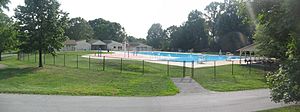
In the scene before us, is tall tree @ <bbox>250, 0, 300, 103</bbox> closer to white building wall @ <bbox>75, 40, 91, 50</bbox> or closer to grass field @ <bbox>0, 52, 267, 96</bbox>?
grass field @ <bbox>0, 52, 267, 96</bbox>

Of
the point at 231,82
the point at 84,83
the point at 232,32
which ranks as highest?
the point at 232,32

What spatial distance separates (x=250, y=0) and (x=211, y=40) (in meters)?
82.6

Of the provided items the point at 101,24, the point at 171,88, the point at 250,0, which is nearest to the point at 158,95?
the point at 171,88

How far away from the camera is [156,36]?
420 ft

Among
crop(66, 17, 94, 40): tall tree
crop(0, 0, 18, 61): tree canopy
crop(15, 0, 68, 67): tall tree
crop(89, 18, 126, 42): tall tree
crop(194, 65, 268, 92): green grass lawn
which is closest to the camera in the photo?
crop(194, 65, 268, 92): green grass lawn

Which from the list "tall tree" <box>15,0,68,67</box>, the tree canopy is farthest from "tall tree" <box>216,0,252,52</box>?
"tall tree" <box>15,0,68,67</box>

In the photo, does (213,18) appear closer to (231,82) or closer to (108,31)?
(108,31)

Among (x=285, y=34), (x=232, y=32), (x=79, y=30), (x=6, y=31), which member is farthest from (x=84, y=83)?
(x=79, y=30)

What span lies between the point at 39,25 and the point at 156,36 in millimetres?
95344

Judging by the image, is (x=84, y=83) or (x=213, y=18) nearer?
(x=84, y=83)

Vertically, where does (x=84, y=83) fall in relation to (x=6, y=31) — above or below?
below

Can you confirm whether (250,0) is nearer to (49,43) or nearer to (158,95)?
(158,95)

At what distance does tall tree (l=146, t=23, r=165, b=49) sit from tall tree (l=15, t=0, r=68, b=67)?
277 feet

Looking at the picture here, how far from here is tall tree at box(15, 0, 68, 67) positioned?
33500mm
